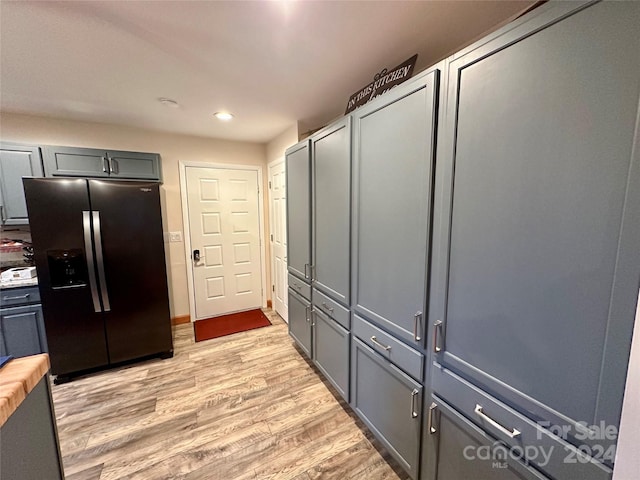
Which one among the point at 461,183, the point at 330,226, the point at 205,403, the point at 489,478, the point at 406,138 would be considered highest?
the point at 406,138

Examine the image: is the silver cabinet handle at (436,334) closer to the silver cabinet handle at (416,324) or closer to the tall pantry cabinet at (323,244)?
the silver cabinet handle at (416,324)

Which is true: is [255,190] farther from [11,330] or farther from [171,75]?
[11,330]

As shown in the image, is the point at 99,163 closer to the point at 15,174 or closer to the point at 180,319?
the point at 15,174

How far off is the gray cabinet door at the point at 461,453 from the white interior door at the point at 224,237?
2.99 m

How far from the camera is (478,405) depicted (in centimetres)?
96

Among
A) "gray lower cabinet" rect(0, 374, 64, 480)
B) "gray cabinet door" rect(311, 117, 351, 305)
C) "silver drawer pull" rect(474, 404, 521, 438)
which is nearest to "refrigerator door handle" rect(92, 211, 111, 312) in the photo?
"gray lower cabinet" rect(0, 374, 64, 480)

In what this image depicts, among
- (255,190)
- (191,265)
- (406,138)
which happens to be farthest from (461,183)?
(191,265)

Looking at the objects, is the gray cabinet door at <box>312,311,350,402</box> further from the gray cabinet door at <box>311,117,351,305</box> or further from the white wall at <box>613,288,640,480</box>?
the white wall at <box>613,288,640,480</box>

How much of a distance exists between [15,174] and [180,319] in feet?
7.12

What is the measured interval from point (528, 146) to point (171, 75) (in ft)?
6.91

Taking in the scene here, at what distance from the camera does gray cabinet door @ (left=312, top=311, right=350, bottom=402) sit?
1.81m

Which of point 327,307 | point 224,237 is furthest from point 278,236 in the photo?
point 327,307

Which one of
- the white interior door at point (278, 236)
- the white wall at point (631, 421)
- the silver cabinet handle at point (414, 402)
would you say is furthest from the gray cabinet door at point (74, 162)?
the white wall at point (631, 421)

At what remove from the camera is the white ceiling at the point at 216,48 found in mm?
1178
